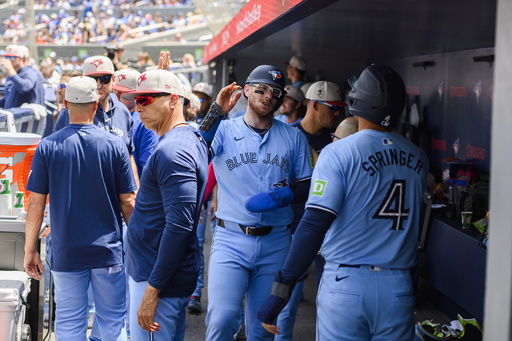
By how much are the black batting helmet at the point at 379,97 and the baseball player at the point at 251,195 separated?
99 cm

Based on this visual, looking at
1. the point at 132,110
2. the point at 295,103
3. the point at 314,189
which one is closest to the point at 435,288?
the point at 295,103

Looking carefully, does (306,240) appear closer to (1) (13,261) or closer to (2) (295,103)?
(1) (13,261)

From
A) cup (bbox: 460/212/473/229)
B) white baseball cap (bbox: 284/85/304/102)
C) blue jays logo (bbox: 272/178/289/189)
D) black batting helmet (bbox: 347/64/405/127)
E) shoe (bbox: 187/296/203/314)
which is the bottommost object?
shoe (bbox: 187/296/203/314)

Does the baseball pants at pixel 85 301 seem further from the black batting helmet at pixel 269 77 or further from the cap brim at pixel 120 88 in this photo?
the cap brim at pixel 120 88

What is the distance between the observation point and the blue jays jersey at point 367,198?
3.06 metres

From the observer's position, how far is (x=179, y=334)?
3869 mm

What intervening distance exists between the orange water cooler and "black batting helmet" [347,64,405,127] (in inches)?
103

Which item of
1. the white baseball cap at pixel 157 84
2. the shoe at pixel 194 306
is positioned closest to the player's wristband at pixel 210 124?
the white baseball cap at pixel 157 84

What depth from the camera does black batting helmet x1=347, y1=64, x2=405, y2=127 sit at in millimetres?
3211

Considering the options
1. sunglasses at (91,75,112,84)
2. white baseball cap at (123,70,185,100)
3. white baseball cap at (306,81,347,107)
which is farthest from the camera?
sunglasses at (91,75,112,84)

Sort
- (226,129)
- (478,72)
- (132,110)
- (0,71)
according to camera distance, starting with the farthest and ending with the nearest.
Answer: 1. (0,71)
2. (478,72)
3. (132,110)
4. (226,129)

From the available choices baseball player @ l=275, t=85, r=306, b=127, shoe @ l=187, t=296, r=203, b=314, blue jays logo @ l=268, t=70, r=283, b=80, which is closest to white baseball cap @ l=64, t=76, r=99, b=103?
blue jays logo @ l=268, t=70, r=283, b=80

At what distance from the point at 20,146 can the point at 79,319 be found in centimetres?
130

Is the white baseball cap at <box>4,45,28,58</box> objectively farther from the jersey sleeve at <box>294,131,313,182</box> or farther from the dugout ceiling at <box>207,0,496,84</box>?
the jersey sleeve at <box>294,131,313,182</box>
